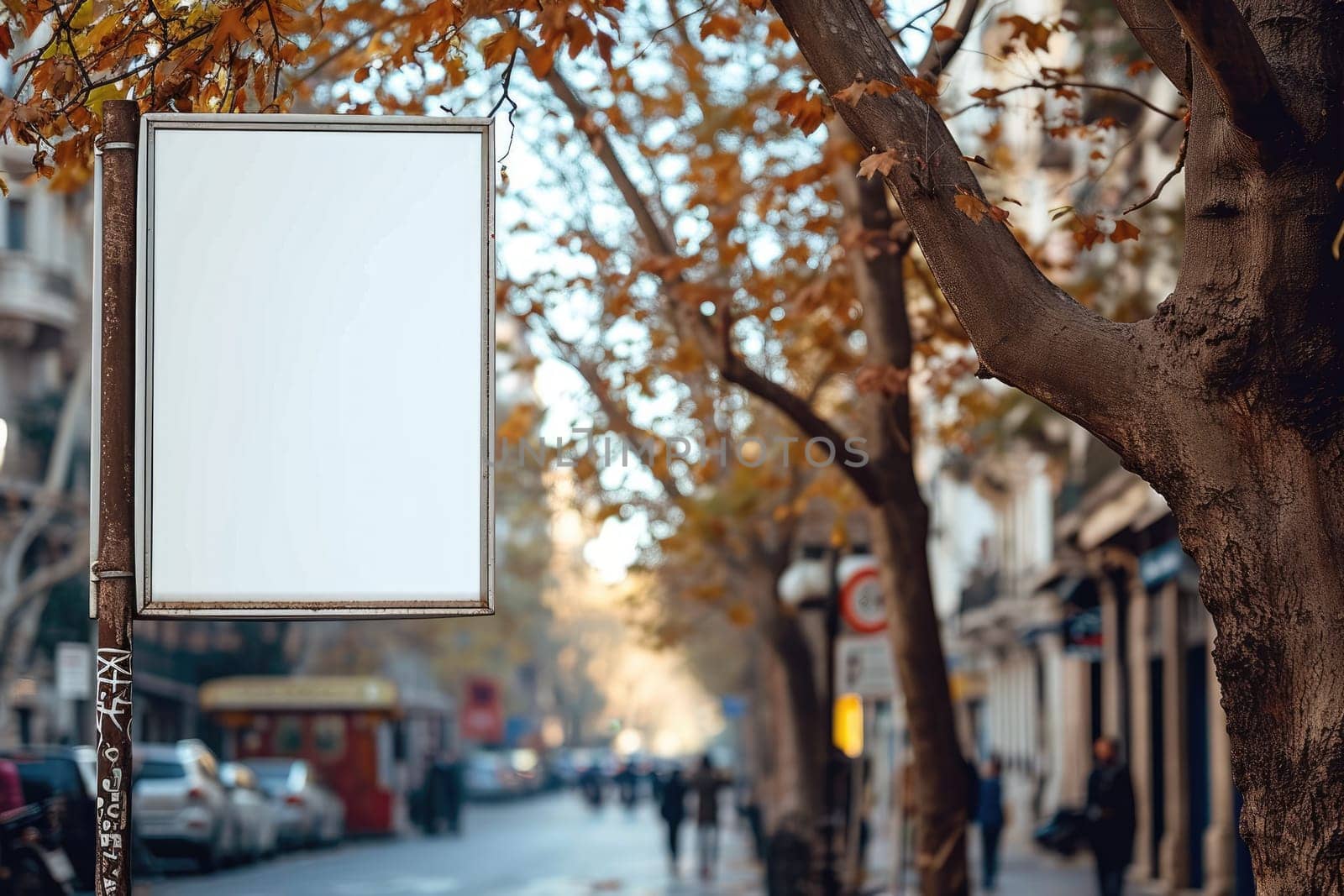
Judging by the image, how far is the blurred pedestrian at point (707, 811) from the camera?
30.5 m

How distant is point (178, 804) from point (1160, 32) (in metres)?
23.1

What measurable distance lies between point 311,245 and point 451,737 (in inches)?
2400

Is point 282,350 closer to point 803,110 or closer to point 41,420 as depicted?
point 803,110

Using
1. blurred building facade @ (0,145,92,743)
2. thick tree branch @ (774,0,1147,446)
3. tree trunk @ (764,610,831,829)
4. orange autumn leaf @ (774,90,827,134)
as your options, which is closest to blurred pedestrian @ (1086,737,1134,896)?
tree trunk @ (764,610,831,829)

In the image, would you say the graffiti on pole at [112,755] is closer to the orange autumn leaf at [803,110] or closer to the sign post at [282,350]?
the sign post at [282,350]

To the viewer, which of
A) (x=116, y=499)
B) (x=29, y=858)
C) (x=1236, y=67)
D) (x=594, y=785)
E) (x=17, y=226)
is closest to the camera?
(x=1236, y=67)

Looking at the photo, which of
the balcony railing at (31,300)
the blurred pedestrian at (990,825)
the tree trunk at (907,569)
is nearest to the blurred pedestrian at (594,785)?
the balcony railing at (31,300)

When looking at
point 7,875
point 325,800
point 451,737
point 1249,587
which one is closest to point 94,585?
point 1249,587

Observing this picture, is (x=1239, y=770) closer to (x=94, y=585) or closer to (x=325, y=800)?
(x=94, y=585)

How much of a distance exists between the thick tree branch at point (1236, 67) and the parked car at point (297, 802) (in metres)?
29.8

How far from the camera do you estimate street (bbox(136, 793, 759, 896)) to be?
2534 cm

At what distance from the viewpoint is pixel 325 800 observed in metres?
39.1

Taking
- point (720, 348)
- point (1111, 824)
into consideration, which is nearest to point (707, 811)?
point (1111, 824)

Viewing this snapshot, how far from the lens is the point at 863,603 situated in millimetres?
17984
